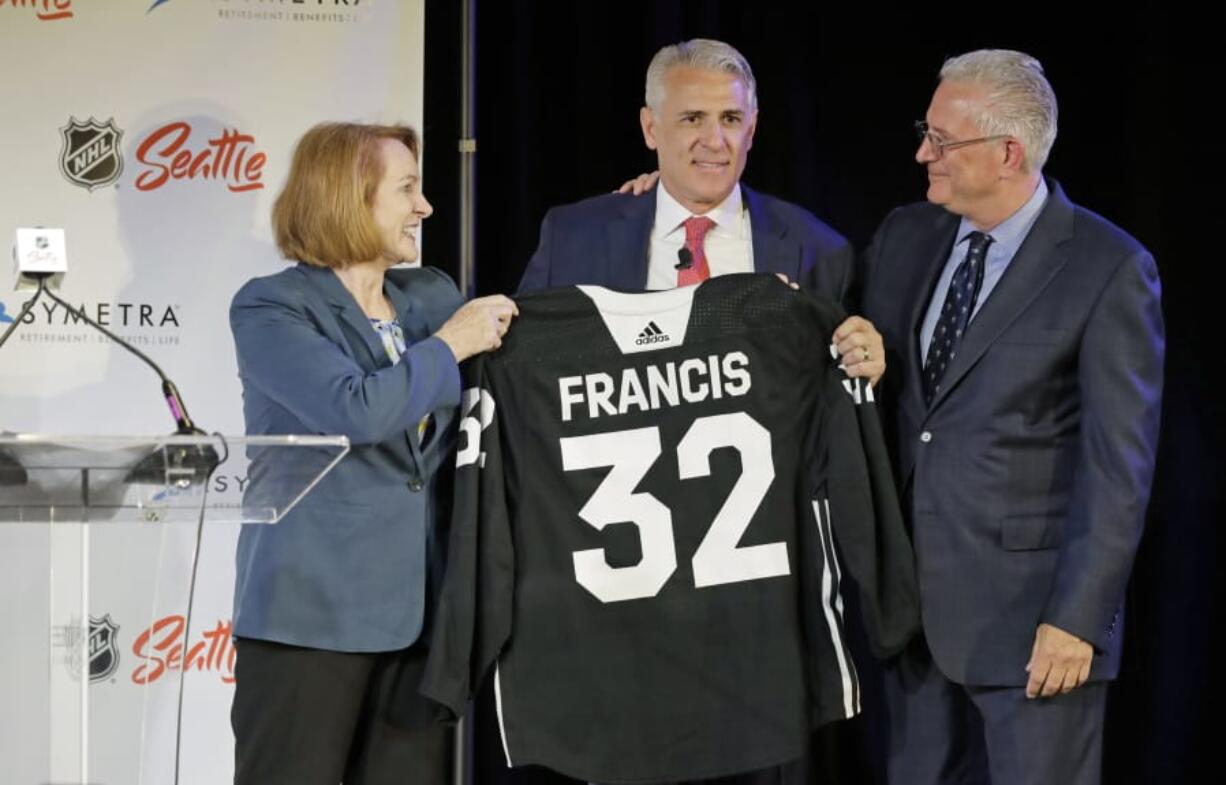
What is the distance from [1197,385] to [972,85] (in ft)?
4.66

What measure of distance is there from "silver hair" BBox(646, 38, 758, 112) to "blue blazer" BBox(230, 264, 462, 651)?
1.03 metres

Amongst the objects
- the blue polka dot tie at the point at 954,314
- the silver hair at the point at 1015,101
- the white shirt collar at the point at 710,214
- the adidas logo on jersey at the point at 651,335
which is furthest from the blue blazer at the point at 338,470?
the silver hair at the point at 1015,101

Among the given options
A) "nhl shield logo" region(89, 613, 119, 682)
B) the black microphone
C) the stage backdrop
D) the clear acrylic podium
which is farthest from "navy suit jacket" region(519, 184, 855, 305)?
"nhl shield logo" region(89, 613, 119, 682)

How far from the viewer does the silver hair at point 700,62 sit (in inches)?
137

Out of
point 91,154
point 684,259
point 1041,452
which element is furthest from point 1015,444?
point 91,154

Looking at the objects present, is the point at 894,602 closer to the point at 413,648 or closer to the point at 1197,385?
the point at 413,648

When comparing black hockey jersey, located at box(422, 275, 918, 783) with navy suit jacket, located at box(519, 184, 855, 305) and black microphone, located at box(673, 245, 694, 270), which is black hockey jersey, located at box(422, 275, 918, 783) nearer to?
black microphone, located at box(673, 245, 694, 270)

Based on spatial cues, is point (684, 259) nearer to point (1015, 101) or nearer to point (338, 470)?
point (1015, 101)

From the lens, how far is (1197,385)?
162 inches

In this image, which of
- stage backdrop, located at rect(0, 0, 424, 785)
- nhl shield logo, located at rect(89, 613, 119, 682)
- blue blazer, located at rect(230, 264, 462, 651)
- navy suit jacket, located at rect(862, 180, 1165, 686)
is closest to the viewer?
blue blazer, located at rect(230, 264, 462, 651)

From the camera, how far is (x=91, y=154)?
3898 mm

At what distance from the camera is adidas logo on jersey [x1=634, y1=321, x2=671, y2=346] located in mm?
3057

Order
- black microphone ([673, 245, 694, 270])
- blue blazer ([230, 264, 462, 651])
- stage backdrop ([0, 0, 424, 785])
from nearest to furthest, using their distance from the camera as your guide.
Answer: blue blazer ([230, 264, 462, 651]) → black microphone ([673, 245, 694, 270]) → stage backdrop ([0, 0, 424, 785])

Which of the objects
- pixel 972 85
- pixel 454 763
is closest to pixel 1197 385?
pixel 972 85
